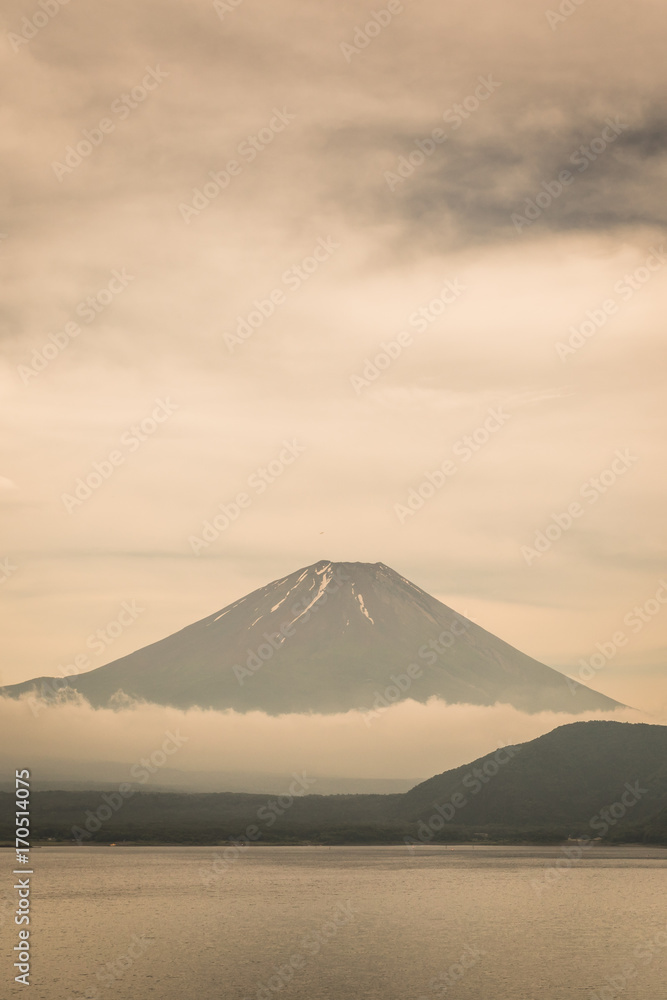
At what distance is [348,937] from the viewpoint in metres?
72.0

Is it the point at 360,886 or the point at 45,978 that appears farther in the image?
the point at 360,886

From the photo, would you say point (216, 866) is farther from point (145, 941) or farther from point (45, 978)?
point (45, 978)

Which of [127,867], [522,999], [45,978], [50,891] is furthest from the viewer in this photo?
[127,867]

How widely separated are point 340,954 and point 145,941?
14861 mm

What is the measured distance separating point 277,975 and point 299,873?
312 ft

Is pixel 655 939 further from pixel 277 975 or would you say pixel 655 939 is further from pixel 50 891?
pixel 50 891

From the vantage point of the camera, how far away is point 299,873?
481 ft

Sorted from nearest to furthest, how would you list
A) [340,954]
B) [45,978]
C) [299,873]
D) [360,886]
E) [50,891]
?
[45,978] < [340,954] < [50,891] < [360,886] < [299,873]

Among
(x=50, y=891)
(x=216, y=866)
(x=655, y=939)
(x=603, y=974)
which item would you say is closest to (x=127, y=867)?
(x=216, y=866)

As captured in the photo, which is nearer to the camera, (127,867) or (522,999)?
(522,999)

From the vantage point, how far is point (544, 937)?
241ft

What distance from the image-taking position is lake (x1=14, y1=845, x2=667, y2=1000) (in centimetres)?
5244

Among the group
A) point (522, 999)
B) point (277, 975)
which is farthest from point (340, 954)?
point (522, 999)

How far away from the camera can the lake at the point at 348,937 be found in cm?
5244
